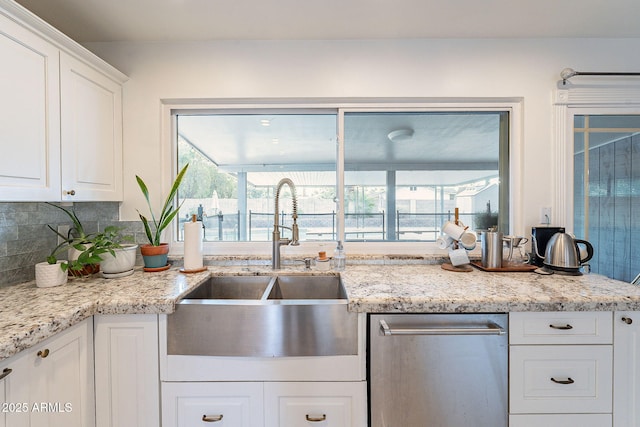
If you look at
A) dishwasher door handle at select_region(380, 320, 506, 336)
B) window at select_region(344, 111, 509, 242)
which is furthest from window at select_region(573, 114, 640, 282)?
dishwasher door handle at select_region(380, 320, 506, 336)

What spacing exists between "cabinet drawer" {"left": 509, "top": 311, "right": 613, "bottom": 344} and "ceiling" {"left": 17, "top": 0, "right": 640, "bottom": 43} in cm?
156

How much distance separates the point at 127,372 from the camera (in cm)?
117

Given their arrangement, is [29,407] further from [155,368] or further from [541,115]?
[541,115]

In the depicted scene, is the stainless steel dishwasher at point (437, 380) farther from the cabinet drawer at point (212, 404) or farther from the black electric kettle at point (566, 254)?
the black electric kettle at point (566, 254)

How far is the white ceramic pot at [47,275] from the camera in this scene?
1346 mm

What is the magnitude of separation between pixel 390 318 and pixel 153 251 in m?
1.39

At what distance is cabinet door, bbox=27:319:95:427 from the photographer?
934 millimetres

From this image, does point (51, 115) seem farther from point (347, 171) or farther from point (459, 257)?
point (459, 257)

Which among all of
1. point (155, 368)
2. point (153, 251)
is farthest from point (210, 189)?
point (155, 368)

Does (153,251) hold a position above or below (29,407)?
above

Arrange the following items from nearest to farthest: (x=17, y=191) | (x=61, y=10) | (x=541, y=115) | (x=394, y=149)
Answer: (x=17, y=191), (x=61, y=10), (x=541, y=115), (x=394, y=149)

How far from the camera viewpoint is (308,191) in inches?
77.4

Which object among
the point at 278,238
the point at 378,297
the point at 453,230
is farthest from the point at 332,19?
the point at 378,297

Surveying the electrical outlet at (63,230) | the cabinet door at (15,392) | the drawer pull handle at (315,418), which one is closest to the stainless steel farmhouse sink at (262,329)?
the drawer pull handle at (315,418)
